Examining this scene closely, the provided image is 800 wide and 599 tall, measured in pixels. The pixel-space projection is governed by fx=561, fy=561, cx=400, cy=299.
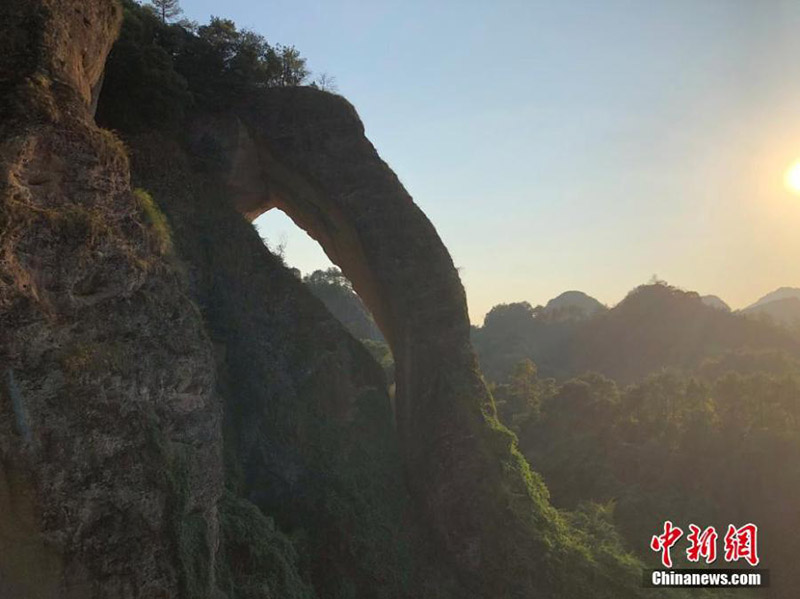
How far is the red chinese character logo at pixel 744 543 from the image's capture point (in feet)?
86.7

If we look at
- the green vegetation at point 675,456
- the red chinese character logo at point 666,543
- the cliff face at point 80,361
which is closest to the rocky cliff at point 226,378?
the cliff face at point 80,361

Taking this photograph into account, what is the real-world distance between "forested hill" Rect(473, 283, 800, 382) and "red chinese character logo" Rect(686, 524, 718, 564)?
54.9m

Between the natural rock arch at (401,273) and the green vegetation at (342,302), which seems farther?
the green vegetation at (342,302)

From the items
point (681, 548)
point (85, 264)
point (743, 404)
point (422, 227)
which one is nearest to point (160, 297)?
point (85, 264)

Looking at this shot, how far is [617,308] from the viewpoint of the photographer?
10312 centimetres

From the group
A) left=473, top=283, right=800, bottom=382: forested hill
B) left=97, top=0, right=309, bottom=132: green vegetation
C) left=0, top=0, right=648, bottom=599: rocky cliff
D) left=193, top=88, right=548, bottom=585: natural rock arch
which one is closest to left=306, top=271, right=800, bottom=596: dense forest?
left=193, top=88, right=548, bottom=585: natural rock arch

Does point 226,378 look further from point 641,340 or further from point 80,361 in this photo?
point 641,340

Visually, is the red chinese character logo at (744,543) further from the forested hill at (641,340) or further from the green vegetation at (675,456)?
the forested hill at (641,340)

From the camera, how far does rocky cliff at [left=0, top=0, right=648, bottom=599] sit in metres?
9.26

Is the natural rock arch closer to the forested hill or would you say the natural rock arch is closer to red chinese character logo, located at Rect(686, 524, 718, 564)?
red chinese character logo, located at Rect(686, 524, 718, 564)

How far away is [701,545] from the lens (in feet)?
84.5

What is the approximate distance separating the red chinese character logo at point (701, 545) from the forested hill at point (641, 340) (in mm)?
54898

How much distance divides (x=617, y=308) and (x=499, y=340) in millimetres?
22567

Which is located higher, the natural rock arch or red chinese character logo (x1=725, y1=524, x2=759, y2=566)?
the natural rock arch
